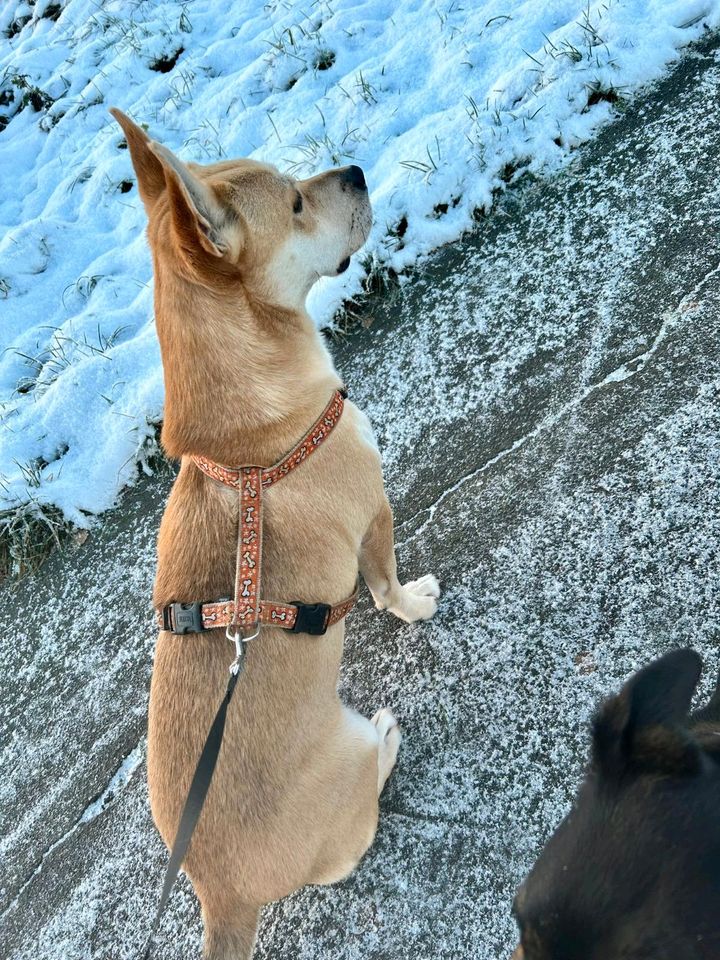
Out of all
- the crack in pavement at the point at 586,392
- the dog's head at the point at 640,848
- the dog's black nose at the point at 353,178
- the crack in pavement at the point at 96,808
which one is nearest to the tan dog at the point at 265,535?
the dog's black nose at the point at 353,178

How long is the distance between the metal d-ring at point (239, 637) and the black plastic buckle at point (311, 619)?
0.39ft

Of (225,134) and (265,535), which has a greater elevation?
(225,134)

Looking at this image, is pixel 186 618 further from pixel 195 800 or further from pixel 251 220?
pixel 251 220

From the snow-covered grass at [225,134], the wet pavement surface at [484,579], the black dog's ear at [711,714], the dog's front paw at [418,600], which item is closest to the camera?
the black dog's ear at [711,714]

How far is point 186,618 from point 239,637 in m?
0.19

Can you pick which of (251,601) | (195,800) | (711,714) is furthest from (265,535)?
(711,714)

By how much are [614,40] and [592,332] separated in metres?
1.78

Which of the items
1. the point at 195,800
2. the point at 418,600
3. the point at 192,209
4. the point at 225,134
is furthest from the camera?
the point at 225,134

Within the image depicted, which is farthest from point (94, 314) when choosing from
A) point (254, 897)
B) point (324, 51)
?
point (254, 897)

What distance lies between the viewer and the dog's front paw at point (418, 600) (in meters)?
2.64

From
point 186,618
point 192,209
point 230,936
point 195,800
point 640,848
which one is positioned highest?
point 192,209

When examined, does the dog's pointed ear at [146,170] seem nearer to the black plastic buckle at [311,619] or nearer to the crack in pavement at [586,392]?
the black plastic buckle at [311,619]

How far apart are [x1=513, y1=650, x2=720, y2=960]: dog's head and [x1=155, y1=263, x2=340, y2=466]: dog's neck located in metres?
1.28

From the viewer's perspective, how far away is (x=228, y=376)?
2055mm
